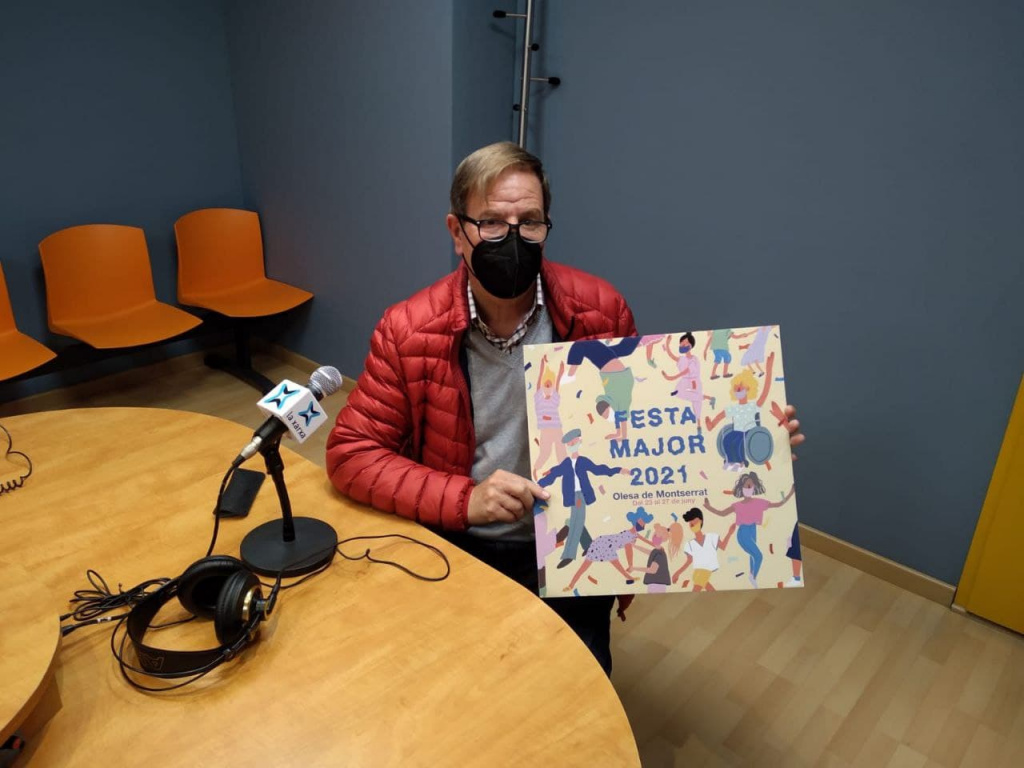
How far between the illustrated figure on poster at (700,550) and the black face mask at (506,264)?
0.53 m

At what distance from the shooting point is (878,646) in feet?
7.66

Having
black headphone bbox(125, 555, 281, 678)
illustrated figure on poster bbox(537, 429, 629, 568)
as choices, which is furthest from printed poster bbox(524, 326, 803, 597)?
black headphone bbox(125, 555, 281, 678)

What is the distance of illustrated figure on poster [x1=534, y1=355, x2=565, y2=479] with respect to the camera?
4.24ft

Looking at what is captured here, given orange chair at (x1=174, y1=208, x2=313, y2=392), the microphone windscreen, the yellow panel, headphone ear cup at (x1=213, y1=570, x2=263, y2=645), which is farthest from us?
orange chair at (x1=174, y1=208, x2=313, y2=392)

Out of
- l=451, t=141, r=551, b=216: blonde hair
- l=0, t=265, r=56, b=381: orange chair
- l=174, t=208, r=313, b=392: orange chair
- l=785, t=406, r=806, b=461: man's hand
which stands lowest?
l=0, t=265, r=56, b=381: orange chair

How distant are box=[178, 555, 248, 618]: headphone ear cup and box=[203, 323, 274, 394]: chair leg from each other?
8.68 feet

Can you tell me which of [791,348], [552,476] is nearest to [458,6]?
[791,348]

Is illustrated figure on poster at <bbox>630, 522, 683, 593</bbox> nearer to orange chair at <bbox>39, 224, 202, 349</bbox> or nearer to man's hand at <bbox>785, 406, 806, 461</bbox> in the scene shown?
man's hand at <bbox>785, 406, 806, 461</bbox>

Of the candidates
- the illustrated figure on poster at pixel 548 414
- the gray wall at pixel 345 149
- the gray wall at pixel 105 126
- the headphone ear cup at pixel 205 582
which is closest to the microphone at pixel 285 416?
the headphone ear cup at pixel 205 582

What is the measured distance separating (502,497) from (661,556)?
29cm

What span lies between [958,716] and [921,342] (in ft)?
3.53

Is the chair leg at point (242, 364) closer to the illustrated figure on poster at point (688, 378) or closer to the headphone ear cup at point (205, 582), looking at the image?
the headphone ear cup at point (205, 582)

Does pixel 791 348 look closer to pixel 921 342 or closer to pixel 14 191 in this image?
pixel 921 342

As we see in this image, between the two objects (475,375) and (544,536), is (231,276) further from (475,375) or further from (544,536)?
(544,536)
